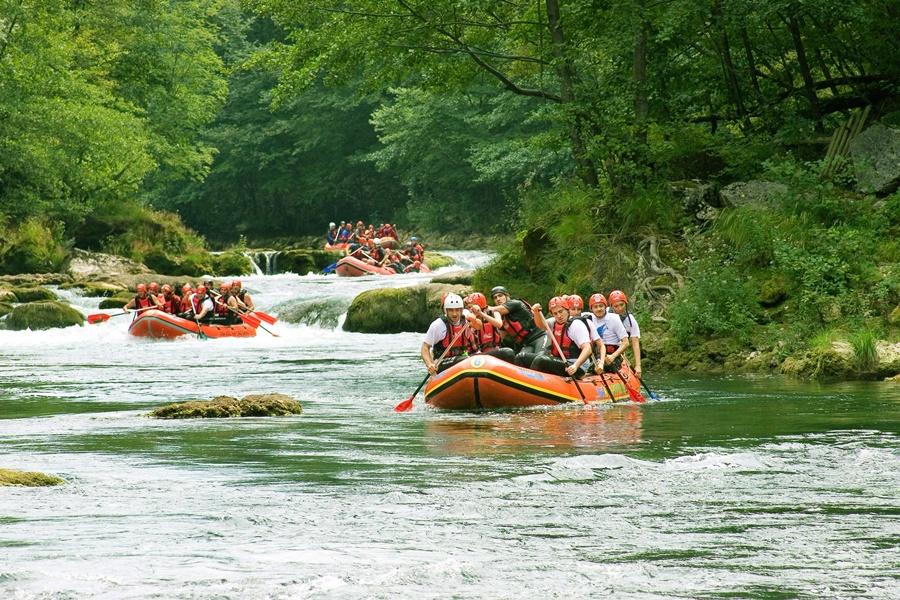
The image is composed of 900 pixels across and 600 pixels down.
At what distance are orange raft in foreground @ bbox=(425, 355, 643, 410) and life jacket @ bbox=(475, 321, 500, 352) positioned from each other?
69 centimetres

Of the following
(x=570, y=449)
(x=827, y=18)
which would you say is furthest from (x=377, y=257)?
(x=570, y=449)

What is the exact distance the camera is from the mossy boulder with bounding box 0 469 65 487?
788cm

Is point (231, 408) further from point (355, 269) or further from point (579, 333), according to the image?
point (355, 269)

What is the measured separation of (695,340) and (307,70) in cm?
814

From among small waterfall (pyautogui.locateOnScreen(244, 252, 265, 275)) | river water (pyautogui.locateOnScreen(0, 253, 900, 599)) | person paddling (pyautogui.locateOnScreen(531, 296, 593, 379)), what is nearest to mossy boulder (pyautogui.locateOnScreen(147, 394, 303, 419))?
river water (pyautogui.locateOnScreen(0, 253, 900, 599))

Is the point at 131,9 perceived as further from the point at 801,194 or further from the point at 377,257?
the point at 801,194

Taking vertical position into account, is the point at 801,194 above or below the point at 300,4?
below

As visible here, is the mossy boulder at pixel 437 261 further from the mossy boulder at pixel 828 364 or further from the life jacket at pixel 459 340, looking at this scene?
the life jacket at pixel 459 340

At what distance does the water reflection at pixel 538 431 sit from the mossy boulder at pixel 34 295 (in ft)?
68.2

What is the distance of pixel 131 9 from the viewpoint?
4616 cm

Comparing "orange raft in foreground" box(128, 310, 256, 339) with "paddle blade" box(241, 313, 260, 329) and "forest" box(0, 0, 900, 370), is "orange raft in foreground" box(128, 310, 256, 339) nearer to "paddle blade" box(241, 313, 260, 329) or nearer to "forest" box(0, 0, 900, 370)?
"paddle blade" box(241, 313, 260, 329)

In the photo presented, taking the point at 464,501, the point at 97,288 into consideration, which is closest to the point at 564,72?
the point at 464,501

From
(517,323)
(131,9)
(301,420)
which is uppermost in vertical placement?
(131,9)

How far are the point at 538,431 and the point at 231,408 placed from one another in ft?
10.2
